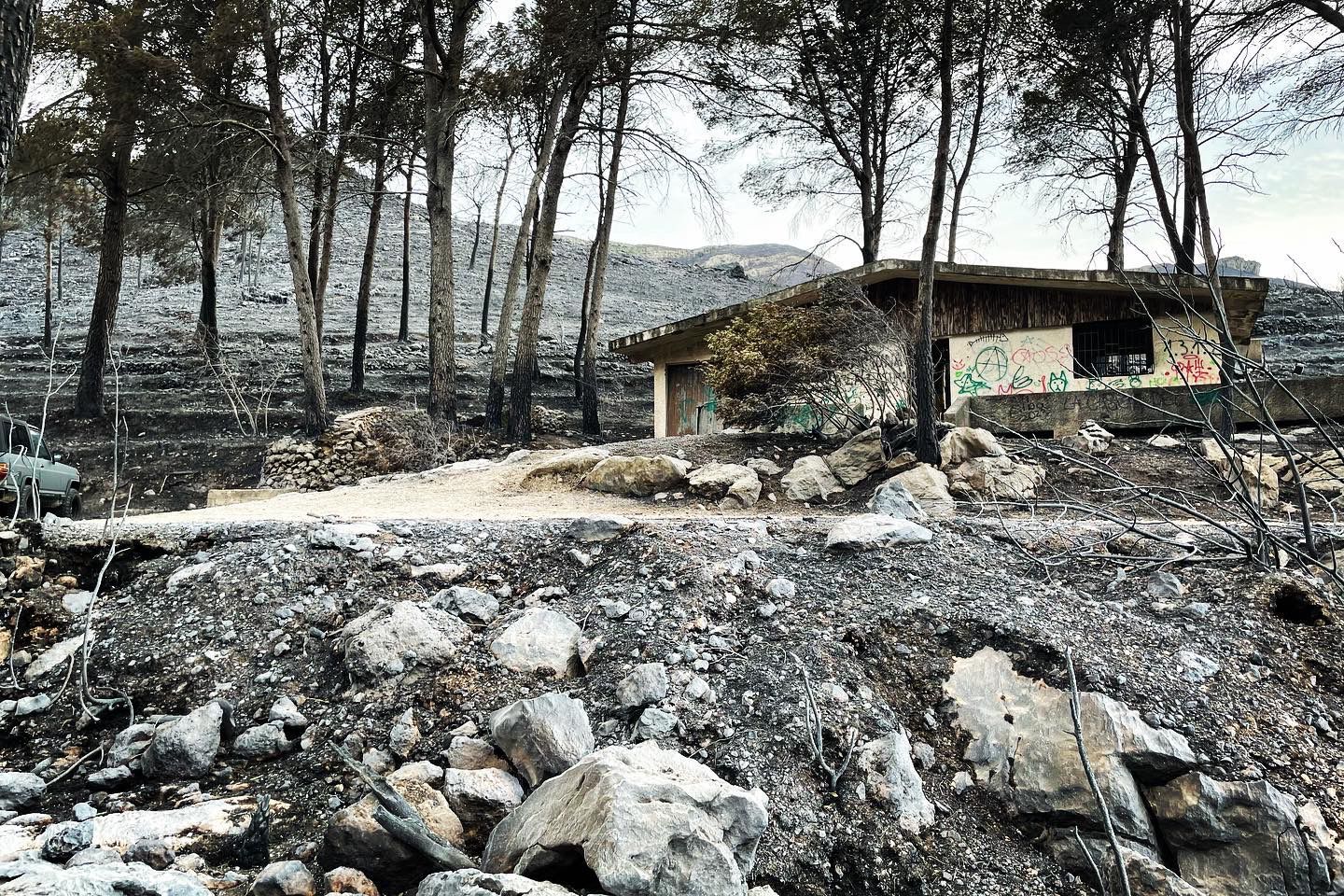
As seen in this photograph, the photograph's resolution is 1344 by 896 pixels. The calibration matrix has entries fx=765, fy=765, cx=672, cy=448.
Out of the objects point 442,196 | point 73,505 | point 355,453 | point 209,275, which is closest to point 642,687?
point 355,453

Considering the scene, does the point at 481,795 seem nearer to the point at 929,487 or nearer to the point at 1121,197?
the point at 929,487

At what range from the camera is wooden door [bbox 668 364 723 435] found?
17.0 meters

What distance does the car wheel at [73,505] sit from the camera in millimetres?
11336

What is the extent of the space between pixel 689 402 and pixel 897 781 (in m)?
14.6

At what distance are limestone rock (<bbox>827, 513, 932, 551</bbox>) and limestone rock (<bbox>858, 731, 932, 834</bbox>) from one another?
151 cm

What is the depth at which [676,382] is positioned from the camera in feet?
60.0

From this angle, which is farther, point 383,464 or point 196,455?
point 196,455

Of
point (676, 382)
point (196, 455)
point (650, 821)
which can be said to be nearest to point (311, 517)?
point (650, 821)

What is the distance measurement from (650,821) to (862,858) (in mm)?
1197

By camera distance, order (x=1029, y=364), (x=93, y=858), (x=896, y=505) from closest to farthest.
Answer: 1. (x=93, y=858)
2. (x=896, y=505)
3. (x=1029, y=364)

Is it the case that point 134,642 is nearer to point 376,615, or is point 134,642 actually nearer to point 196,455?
point 376,615

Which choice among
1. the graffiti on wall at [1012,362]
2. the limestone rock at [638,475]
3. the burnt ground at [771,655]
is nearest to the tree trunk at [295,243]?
the limestone rock at [638,475]

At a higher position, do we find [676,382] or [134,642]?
[676,382]

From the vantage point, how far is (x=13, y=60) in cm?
305
